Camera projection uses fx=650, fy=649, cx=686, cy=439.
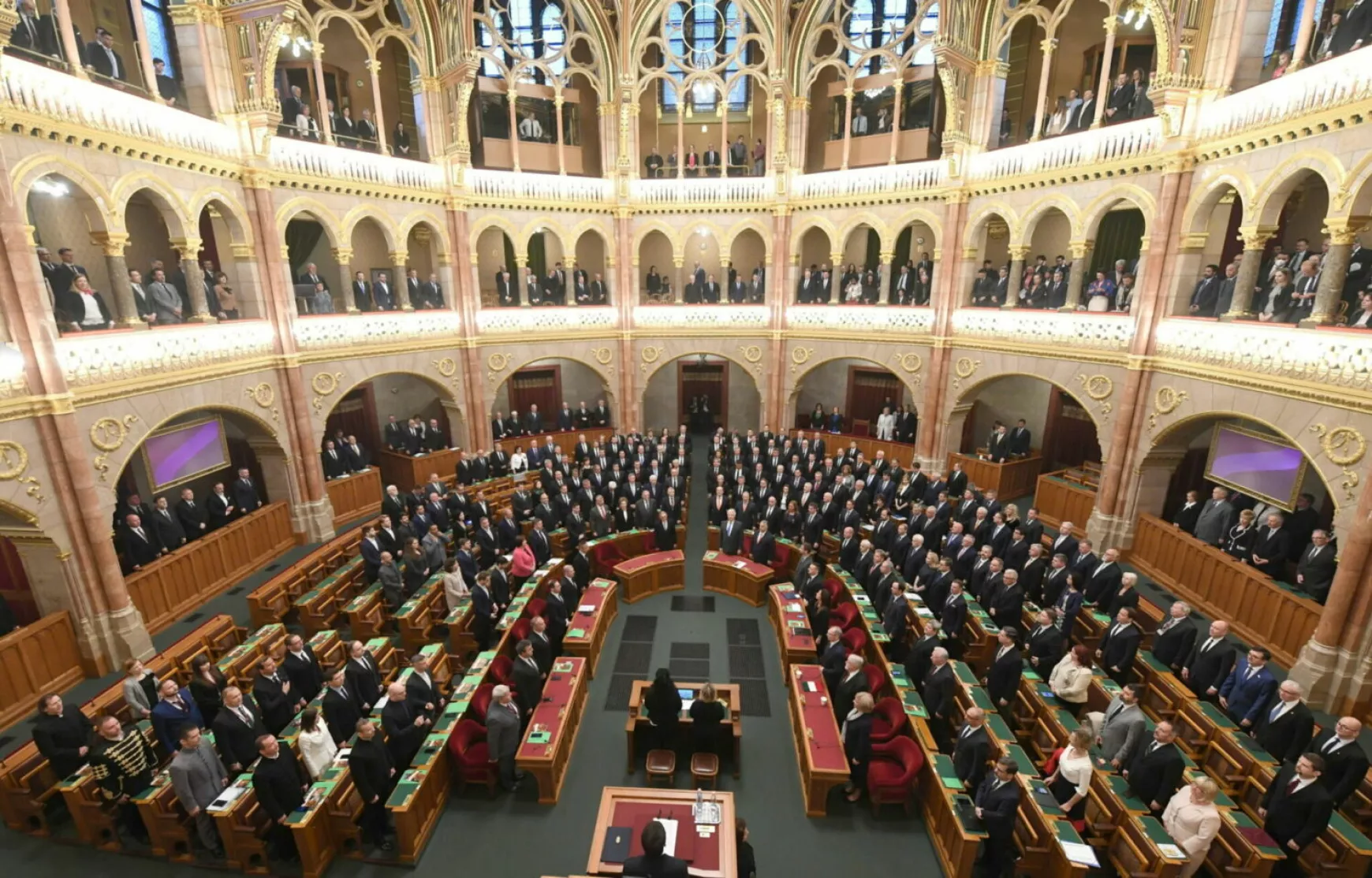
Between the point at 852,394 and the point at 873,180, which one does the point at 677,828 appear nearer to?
the point at 873,180

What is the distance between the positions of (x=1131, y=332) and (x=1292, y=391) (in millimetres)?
3584

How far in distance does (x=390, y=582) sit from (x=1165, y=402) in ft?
49.1

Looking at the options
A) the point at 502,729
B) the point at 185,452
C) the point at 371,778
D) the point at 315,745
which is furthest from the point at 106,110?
the point at 502,729

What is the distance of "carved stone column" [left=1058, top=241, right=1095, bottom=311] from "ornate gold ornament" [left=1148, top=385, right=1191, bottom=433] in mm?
2926

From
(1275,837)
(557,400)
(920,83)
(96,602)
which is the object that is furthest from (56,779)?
(920,83)

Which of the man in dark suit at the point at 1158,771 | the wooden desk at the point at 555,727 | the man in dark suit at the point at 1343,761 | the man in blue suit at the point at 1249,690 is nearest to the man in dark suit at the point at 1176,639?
the man in blue suit at the point at 1249,690

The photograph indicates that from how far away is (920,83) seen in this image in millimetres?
19047

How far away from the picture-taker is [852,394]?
22984mm

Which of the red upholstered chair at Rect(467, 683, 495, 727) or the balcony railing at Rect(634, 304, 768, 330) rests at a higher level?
the balcony railing at Rect(634, 304, 768, 330)

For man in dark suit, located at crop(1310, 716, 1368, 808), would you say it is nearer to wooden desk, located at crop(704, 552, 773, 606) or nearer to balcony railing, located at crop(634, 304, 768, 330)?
wooden desk, located at crop(704, 552, 773, 606)

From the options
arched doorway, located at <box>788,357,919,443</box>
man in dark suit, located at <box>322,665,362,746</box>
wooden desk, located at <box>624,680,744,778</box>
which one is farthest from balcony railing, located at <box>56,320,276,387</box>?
arched doorway, located at <box>788,357,919,443</box>

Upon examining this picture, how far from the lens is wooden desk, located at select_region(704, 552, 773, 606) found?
12.6m

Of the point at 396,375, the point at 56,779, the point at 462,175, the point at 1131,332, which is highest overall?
the point at 462,175

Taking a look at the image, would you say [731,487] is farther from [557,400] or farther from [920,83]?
[920,83]
